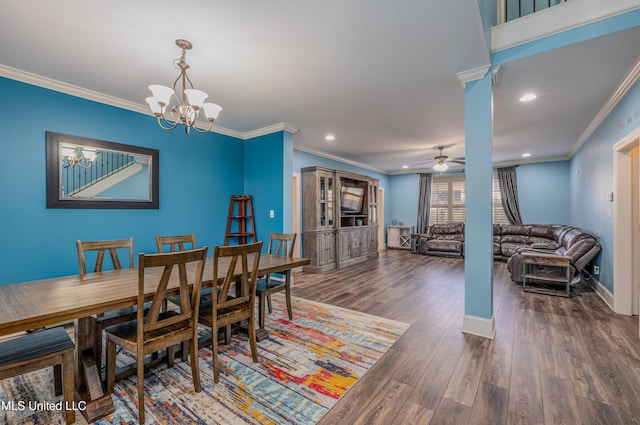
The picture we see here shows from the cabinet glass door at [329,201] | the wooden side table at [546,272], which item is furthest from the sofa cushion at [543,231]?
the cabinet glass door at [329,201]

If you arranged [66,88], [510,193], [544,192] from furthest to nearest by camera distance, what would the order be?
[510,193] < [544,192] < [66,88]

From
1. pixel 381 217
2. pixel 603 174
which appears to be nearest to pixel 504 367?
pixel 603 174

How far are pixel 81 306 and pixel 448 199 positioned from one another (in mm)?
9100

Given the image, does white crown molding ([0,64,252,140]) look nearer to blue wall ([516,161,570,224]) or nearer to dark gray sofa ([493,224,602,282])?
dark gray sofa ([493,224,602,282])

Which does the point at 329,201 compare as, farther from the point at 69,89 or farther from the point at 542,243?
the point at 542,243

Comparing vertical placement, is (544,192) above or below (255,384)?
above

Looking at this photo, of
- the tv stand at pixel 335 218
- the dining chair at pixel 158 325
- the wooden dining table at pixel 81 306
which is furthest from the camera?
the tv stand at pixel 335 218

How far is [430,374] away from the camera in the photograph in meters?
2.15

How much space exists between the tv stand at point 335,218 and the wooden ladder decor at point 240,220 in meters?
1.33

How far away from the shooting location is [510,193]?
7754 millimetres

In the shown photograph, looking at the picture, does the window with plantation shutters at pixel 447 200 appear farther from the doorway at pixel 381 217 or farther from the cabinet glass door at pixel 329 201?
the cabinet glass door at pixel 329 201

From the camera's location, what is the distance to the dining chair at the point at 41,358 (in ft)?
4.76

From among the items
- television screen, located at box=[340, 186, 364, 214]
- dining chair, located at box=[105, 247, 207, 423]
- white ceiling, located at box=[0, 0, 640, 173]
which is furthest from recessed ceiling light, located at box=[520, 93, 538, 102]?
dining chair, located at box=[105, 247, 207, 423]

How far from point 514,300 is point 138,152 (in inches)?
221
